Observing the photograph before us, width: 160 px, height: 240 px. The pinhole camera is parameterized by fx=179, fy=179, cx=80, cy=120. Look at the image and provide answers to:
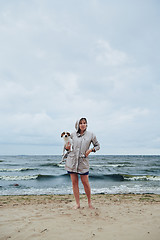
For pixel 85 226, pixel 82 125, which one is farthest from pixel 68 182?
pixel 85 226

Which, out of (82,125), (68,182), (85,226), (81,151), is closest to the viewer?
(85,226)

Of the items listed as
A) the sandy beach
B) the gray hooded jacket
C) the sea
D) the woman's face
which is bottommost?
the sea

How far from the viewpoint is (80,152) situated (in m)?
4.00

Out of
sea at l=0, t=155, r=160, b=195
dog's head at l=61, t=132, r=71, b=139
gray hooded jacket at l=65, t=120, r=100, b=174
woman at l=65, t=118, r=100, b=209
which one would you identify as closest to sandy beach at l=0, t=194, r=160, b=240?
woman at l=65, t=118, r=100, b=209

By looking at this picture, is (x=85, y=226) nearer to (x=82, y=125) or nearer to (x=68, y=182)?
(x=82, y=125)

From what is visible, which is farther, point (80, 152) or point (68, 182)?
point (68, 182)

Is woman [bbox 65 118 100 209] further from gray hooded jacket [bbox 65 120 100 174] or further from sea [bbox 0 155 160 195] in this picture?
sea [bbox 0 155 160 195]

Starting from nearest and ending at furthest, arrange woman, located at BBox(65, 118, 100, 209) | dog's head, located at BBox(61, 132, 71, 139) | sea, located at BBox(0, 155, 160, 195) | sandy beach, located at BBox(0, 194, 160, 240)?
sandy beach, located at BBox(0, 194, 160, 240) < woman, located at BBox(65, 118, 100, 209) < dog's head, located at BBox(61, 132, 71, 139) < sea, located at BBox(0, 155, 160, 195)

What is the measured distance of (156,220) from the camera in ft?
11.2

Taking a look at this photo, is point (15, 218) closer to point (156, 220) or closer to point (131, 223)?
point (131, 223)

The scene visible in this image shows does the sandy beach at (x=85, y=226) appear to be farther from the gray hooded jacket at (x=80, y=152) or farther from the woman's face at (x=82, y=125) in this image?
the woman's face at (x=82, y=125)

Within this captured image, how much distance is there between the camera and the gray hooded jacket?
3.98 metres

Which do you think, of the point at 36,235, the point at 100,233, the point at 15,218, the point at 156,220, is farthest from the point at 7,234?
the point at 156,220

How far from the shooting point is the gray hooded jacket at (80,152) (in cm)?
398
